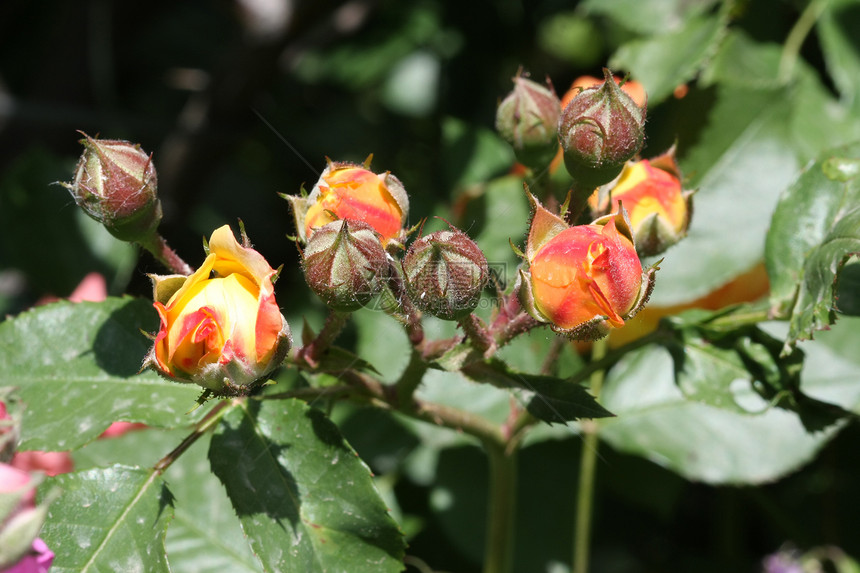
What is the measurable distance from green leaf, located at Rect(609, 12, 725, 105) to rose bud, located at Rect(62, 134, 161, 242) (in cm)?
99

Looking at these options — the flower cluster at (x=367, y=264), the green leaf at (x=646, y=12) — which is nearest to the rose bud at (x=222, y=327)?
the flower cluster at (x=367, y=264)

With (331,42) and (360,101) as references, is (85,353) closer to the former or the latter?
(331,42)

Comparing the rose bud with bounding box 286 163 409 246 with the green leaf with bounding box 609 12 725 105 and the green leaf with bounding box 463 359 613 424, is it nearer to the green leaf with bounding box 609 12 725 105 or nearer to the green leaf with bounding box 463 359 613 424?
the green leaf with bounding box 463 359 613 424

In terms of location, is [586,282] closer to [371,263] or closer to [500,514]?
[371,263]

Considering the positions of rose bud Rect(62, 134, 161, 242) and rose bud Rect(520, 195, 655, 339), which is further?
rose bud Rect(62, 134, 161, 242)

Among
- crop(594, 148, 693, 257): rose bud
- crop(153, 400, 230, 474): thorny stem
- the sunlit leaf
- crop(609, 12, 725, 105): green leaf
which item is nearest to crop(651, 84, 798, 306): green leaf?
crop(609, 12, 725, 105): green leaf

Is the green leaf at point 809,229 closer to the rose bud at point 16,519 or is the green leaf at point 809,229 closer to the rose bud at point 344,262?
the rose bud at point 344,262

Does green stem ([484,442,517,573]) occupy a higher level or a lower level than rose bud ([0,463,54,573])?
lower

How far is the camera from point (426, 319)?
1806 mm

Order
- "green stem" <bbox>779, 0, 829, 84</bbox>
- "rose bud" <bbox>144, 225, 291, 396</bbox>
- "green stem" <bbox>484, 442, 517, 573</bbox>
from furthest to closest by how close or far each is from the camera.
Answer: "green stem" <bbox>779, 0, 829, 84</bbox>, "green stem" <bbox>484, 442, 517, 573</bbox>, "rose bud" <bbox>144, 225, 291, 396</bbox>

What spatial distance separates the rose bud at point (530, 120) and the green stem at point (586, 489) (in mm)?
513

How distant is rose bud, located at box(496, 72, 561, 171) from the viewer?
1.34 metres

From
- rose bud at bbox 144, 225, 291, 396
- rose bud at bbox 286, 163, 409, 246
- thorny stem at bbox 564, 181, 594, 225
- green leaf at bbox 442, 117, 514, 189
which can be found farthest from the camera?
green leaf at bbox 442, 117, 514, 189

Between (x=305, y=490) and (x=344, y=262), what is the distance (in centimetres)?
34
